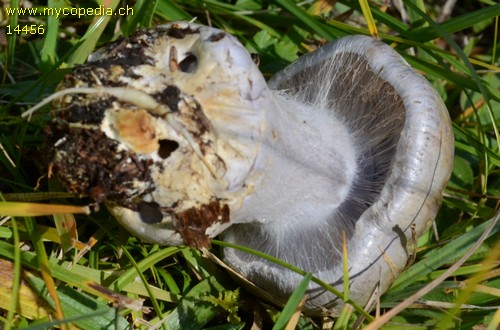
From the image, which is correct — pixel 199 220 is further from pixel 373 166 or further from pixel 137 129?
pixel 373 166

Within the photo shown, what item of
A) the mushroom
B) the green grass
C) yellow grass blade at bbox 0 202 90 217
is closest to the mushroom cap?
the mushroom

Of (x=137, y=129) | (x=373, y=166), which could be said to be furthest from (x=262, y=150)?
(x=373, y=166)

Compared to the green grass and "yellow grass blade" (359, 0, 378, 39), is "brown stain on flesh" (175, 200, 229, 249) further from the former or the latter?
"yellow grass blade" (359, 0, 378, 39)

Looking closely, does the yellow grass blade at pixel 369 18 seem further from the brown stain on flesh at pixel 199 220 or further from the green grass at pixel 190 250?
the brown stain on flesh at pixel 199 220

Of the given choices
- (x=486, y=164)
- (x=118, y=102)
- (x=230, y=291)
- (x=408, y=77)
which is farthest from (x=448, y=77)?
(x=118, y=102)

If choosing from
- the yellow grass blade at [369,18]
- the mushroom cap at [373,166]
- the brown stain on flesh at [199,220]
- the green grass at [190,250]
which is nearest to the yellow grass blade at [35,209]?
the green grass at [190,250]
